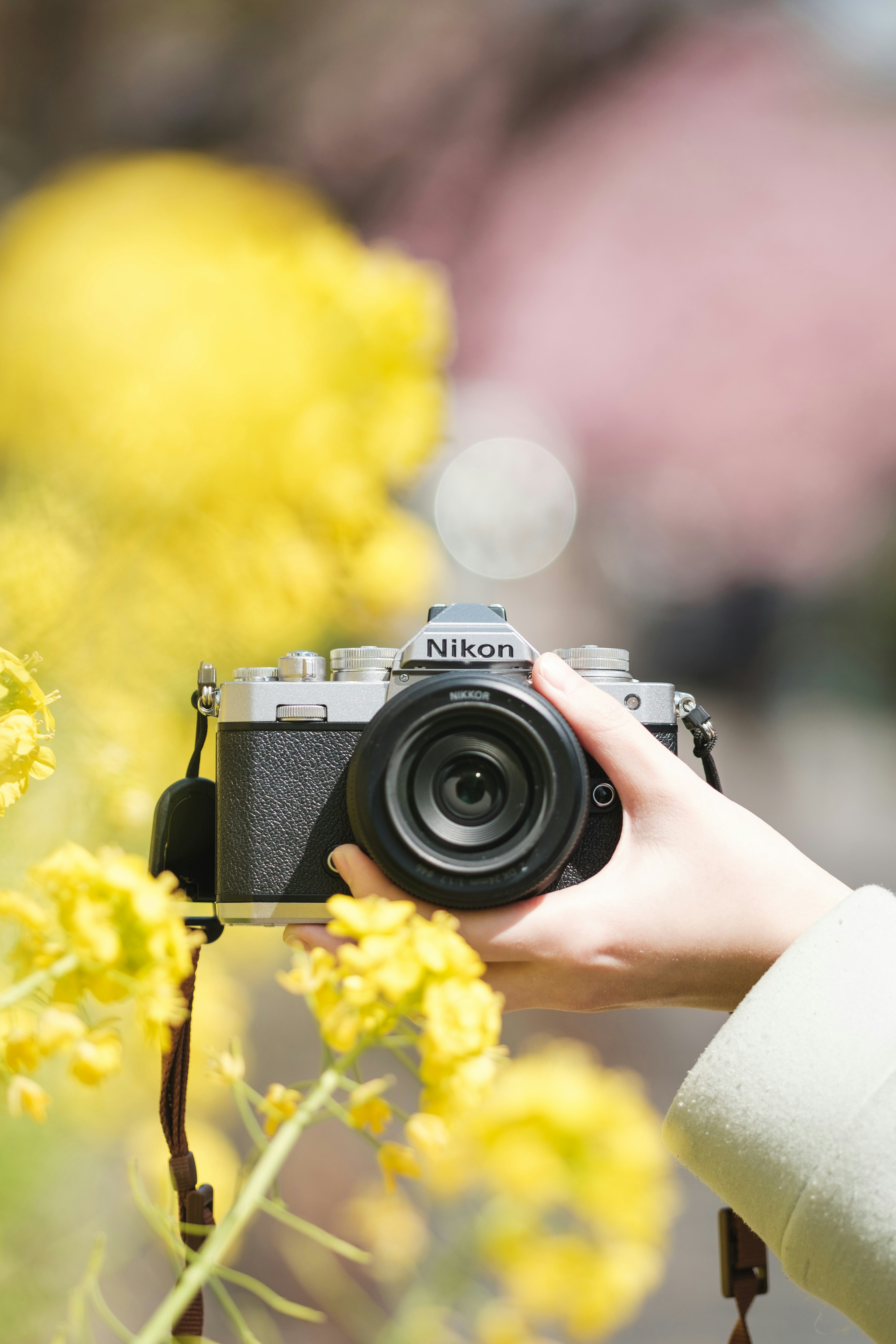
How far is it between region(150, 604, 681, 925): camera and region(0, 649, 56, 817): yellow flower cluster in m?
0.14

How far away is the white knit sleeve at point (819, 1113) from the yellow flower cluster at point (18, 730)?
0.73 ft

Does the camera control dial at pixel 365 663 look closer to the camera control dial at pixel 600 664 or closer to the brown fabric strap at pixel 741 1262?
the camera control dial at pixel 600 664

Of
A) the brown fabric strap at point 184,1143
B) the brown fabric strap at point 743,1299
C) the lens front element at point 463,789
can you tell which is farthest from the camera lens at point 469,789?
the brown fabric strap at point 743,1299

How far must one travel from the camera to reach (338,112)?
2.74 feet

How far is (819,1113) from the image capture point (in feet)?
0.85

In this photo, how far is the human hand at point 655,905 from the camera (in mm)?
332

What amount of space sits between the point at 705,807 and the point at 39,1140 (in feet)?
1.10

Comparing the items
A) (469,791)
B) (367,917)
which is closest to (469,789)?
(469,791)

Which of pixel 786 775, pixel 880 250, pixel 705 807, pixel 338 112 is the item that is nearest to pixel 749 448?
pixel 880 250

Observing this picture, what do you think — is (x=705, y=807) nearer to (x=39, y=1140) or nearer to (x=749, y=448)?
(x=39, y=1140)

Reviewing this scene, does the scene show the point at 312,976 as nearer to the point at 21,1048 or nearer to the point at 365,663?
the point at 21,1048

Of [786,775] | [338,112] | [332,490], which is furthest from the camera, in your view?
[786,775]

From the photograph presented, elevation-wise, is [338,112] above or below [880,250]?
above

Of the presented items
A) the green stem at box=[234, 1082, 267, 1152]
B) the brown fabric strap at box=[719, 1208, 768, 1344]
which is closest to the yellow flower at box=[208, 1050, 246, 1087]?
the green stem at box=[234, 1082, 267, 1152]
